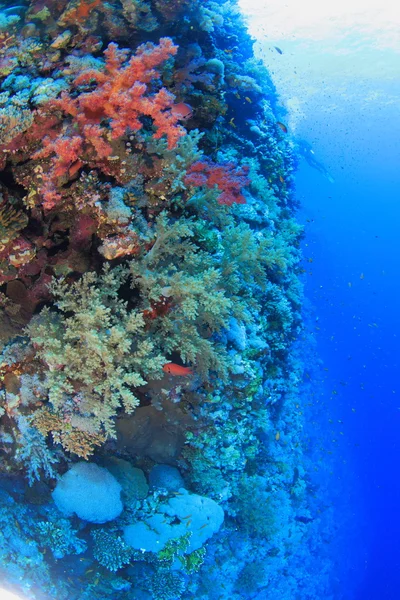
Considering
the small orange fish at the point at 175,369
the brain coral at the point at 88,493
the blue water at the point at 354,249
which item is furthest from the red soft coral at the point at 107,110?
the blue water at the point at 354,249

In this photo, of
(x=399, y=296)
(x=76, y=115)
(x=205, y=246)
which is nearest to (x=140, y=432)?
(x=205, y=246)

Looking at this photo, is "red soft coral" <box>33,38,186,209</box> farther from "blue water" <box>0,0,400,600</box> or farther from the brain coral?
the brain coral

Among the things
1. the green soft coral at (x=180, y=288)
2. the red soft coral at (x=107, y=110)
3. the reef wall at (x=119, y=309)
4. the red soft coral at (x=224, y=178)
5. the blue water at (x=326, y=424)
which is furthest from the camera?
the blue water at (x=326, y=424)

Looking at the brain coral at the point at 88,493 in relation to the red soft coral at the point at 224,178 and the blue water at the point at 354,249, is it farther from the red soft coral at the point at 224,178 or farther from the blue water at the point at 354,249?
the blue water at the point at 354,249

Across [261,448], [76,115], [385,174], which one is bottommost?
[261,448]

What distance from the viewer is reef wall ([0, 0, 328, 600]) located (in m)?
3.28

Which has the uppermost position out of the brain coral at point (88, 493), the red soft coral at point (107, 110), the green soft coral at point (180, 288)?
the red soft coral at point (107, 110)

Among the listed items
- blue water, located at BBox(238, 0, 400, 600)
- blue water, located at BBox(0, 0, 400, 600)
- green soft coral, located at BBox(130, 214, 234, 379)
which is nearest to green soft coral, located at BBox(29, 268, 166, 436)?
green soft coral, located at BBox(130, 214, 234, 379)

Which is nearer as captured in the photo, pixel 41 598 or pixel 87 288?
pixel 87 288

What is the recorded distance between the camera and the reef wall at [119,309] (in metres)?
3.28

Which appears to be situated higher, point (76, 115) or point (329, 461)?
point (76, 115)

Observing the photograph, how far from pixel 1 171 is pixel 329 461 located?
14019mm

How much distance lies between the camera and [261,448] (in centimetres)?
772

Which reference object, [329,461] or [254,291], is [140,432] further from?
[329,461]
